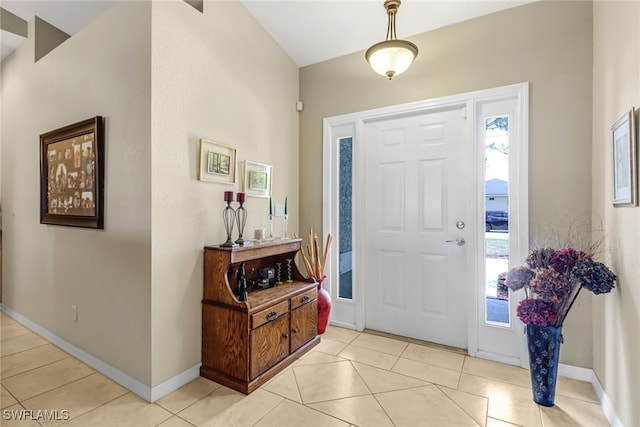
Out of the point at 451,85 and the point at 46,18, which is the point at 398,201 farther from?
the point at 46,18

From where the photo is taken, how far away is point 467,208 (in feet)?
8.63

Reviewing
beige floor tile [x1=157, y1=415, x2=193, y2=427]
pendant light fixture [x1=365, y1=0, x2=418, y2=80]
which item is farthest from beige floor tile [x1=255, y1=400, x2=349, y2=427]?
pendant light fixture [x1=365, y1=0, x2=418, y2=80]

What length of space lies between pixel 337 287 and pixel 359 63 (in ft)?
7.63

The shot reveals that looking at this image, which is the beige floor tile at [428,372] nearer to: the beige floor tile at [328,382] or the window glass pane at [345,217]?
the beige floor tile at [328,382]

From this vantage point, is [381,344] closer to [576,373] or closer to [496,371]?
[496,371]

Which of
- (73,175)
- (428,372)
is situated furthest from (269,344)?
(73,175)

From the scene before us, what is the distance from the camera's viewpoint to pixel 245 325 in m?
2.08

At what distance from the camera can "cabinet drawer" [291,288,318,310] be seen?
2541 millimetres

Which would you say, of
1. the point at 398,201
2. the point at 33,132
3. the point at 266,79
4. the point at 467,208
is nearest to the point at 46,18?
the point at 33,132

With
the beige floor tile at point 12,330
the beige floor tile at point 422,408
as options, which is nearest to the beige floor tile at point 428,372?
the beige floor tile at point 422,408

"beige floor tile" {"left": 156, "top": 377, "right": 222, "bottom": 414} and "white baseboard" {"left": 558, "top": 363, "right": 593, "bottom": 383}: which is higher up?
"white baseboard" {"left": 558, "top": 363, "right": 593, "bottom": 383}

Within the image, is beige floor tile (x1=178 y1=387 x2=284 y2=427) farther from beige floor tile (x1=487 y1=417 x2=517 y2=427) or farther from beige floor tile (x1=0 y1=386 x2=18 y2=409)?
beige floor tile (x1=487 y1=417 x2=517 y2=427)

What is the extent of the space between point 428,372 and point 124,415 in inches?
80.4

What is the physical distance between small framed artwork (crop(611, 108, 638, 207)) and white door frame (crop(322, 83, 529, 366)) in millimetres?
637
